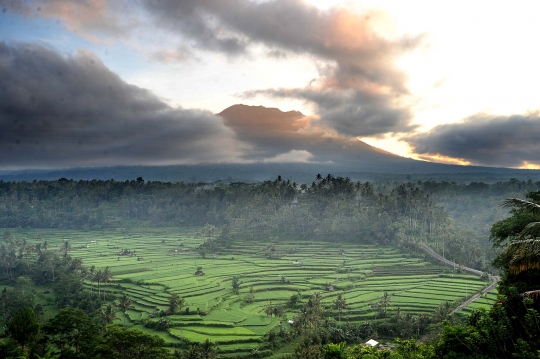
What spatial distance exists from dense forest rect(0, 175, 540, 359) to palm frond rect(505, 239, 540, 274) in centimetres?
3

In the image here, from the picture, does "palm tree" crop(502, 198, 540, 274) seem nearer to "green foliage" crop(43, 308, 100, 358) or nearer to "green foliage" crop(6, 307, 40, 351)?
"green foliage" crop(43, 308, 100, 358)

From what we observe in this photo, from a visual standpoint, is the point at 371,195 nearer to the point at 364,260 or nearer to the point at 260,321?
the point at 364,260

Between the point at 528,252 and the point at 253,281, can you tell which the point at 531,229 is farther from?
the point at 253,281

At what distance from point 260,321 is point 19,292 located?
1009 inches

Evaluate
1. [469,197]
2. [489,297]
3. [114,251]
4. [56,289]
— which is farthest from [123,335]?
[469,197]

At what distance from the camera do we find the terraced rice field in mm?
31906

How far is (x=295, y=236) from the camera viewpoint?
68938 millimetres

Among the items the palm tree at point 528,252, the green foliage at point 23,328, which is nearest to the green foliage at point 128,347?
the green foliage at point 23,328

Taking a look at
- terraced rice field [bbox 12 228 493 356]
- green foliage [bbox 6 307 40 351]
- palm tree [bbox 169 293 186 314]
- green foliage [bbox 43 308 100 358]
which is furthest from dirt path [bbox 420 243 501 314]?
green foliage [bbox 6 307 40 351]

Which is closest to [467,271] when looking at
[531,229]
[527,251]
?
[531,229]

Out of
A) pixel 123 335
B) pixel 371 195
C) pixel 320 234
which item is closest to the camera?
pixel 123 335

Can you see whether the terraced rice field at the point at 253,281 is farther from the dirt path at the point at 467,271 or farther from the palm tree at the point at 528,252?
the palm tree at the point at 528,252

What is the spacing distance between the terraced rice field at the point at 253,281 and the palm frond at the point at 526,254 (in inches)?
828

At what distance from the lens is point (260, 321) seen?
3225 centimetres
